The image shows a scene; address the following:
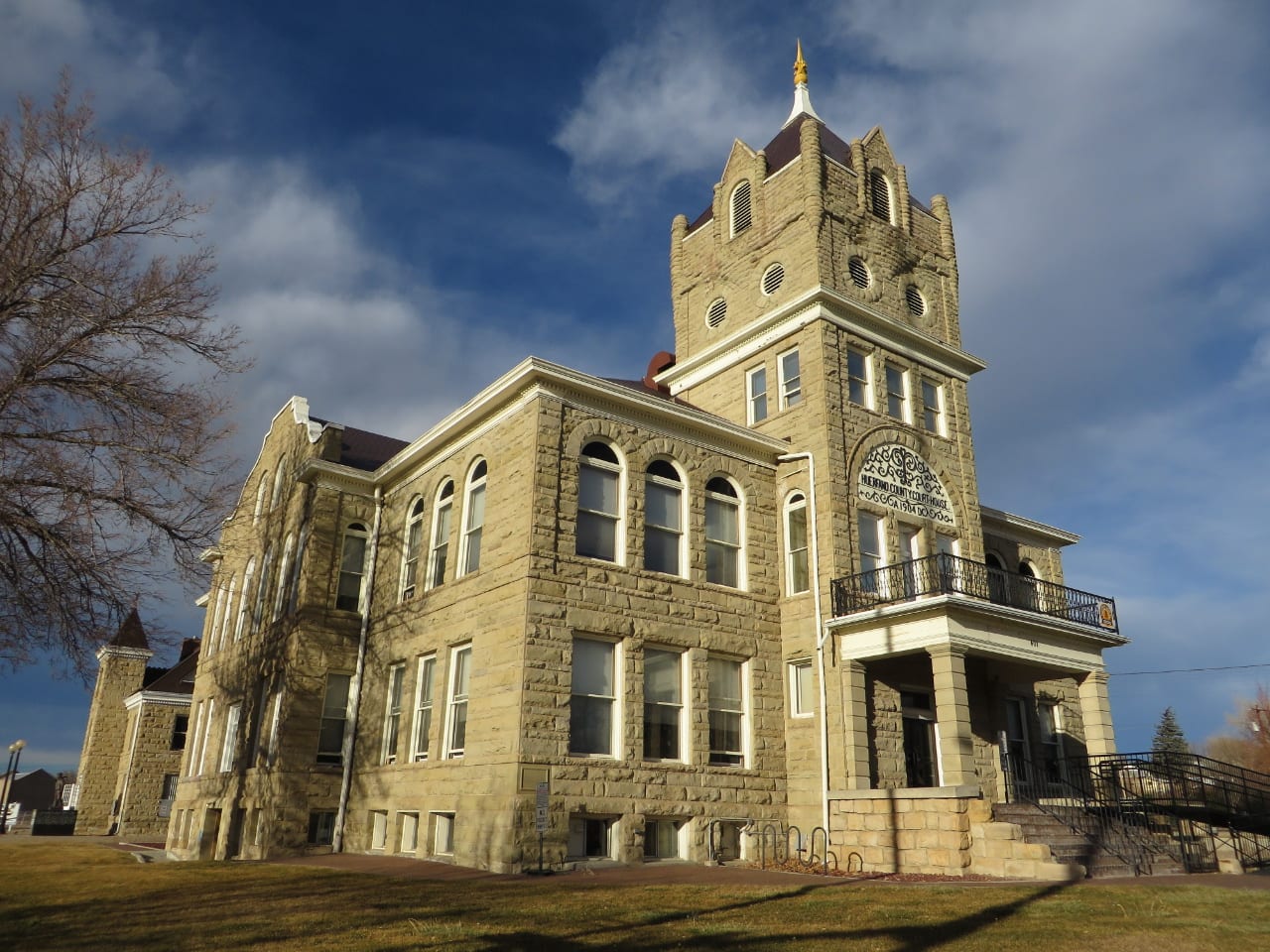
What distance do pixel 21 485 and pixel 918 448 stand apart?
1799 cm

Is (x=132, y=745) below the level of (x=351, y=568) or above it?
below

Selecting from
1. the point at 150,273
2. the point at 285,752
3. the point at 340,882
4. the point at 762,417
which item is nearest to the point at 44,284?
the point at 150,273

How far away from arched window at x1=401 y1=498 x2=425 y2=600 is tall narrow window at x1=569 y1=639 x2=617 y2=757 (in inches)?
Answer: 235

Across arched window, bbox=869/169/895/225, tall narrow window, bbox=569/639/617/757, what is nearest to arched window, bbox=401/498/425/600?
tall narrow window, bbox=569/639/617/757

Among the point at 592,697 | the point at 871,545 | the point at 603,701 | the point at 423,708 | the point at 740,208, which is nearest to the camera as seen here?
the point at 592,697

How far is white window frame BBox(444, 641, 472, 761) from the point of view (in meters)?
18.3

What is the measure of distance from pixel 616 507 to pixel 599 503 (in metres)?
0.38

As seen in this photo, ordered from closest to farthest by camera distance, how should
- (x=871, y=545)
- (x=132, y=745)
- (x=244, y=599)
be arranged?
(x=871, y=545)
(x=244, y=599)
(x=132, y=745)

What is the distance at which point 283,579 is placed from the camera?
24422 mm

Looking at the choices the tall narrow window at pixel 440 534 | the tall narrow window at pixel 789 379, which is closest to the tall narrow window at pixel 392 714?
the tall narrow window at pixel 440 534

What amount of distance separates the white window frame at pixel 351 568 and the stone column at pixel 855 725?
11586 millimetres

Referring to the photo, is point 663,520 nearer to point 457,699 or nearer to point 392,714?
point 457,699

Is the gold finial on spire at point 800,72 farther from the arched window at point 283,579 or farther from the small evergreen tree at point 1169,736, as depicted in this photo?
the small evergreen tree at point 1169,736

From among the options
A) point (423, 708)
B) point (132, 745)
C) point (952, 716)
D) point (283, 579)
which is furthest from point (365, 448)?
point (132, 745)
